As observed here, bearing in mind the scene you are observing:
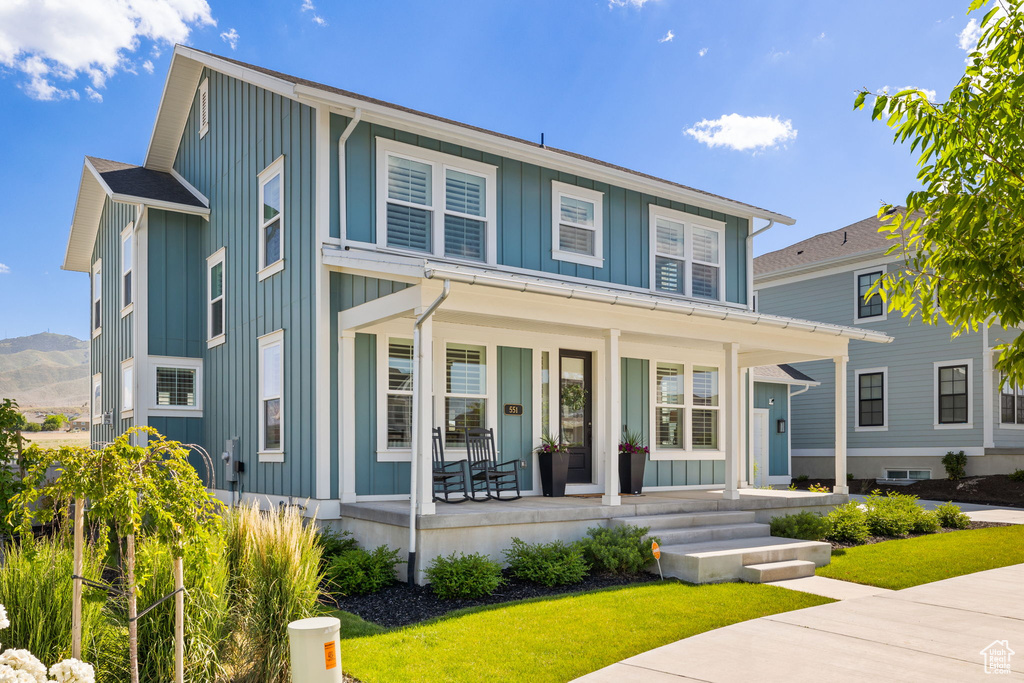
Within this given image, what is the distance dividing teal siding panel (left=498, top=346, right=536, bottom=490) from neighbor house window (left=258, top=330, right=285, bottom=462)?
281 centimetres

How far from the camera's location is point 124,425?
537 inches

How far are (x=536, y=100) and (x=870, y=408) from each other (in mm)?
11623

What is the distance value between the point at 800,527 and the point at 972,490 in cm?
998

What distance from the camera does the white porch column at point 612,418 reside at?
29.0 feet

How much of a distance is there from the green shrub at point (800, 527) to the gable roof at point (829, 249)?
11.7 m

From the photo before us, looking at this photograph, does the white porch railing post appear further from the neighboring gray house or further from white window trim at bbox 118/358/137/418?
the neighboring gray house

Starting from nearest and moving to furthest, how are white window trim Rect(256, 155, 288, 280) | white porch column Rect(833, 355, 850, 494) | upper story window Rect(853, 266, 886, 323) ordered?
white window trim Rect(256, 155, 288, 280), white porch column Rect(833, 355, 850, 494), upper story window Rect(853, 266, 886, 323)

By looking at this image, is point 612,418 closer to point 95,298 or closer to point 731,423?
point 731,423

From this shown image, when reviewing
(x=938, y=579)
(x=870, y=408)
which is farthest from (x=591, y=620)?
(x=870, y=408)

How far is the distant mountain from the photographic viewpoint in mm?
75125

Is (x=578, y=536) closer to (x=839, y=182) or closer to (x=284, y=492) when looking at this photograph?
(x=284, y=492)

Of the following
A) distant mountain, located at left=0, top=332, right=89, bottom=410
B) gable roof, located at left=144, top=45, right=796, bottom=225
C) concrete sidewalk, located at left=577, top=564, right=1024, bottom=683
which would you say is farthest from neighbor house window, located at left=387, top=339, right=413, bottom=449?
distant mountain, located at left=0, top=332, right=89, bottom=410

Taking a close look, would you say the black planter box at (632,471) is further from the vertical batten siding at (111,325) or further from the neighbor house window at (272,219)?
the vertical batten siding at (111,325)

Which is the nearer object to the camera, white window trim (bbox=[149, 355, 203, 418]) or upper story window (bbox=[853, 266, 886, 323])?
white window trim (bbox=[149, 355, 203, 418])
